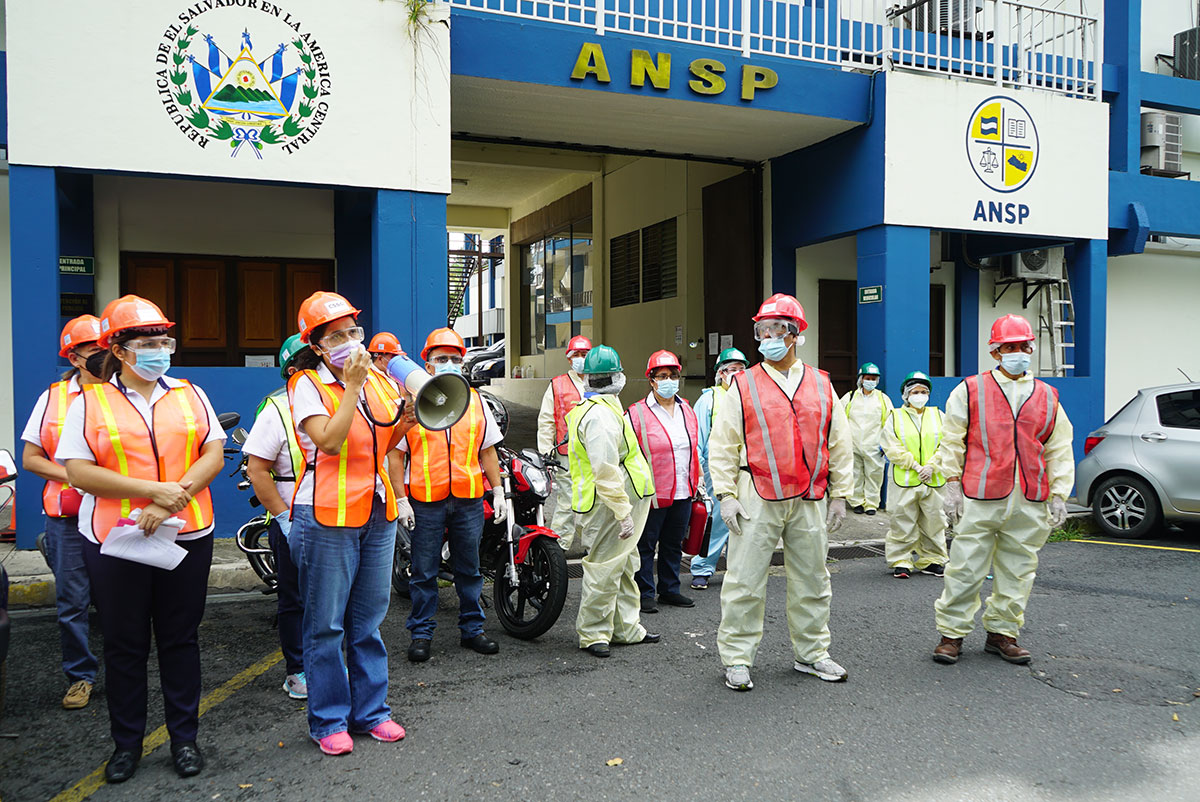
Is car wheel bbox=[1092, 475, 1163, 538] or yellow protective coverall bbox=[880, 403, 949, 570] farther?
car wheel bbox=[1092, 475, 1163, 538]

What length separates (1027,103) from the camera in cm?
1153

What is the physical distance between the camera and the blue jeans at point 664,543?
21.7 feet

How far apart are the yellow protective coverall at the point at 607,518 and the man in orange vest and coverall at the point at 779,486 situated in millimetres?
720

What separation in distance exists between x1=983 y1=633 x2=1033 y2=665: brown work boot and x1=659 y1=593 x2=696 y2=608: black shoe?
2089mm

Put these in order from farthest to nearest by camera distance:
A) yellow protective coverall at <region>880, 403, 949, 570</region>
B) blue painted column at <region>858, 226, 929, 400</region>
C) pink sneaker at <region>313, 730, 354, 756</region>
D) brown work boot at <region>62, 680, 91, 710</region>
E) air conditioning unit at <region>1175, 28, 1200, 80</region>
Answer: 1. air conditioning unit at <region>1175, 28, 1200, 80</region>
2. blue painted column at <region>858, 226, 929, 400</region>
3. yellow protective coverall at <region>880, 403, 949, 570</region>
4. brown work boot at <region>62, 680, 91, 710</region>
5. pink sneaker at <region>313, 730, 354, 756</region>

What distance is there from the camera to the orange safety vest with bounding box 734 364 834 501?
491 centimetres

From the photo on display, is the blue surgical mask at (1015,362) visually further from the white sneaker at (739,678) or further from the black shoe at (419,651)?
the black shoe at (419,651)

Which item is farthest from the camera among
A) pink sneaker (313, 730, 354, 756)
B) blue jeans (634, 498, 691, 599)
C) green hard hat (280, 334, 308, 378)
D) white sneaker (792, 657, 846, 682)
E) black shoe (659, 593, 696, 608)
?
black shoe (659, 593, 696, 608)

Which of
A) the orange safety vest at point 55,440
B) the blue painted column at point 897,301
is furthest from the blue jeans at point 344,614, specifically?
the blue painted column at point 897,301

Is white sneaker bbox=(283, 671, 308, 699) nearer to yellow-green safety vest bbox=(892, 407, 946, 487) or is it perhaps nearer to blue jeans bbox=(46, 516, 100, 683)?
blue jeans bbox=(46, 516, 100, 683)

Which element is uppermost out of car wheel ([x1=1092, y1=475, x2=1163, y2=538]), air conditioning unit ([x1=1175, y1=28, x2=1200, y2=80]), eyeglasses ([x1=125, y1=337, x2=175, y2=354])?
air conditioning unit ([x1=1175, y1=28, x2=1200, y2=80])

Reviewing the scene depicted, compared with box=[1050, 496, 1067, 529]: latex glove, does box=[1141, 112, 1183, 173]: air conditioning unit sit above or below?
above

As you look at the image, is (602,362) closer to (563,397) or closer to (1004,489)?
(1004,489)

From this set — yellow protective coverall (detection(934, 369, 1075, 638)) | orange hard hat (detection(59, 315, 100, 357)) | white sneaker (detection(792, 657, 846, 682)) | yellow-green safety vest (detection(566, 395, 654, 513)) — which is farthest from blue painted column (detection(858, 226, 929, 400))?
orange hard hat (detection(59, 315, 100, 357))
